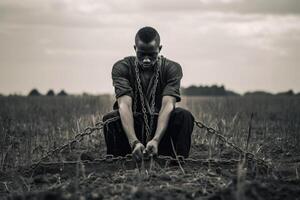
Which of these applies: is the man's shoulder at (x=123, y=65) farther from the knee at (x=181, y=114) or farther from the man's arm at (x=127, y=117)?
the knee at (x=181, y=114)

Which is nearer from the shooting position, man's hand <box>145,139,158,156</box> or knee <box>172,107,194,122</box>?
man's hand <box>145,139,158,156</box>

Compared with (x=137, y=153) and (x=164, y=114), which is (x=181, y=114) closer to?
(x=164, y=114)

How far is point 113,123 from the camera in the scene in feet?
20.1

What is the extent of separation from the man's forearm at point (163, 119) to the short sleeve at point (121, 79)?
0.41 metres

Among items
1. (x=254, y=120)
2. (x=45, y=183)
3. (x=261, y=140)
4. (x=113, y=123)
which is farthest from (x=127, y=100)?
(x=254, y=120)

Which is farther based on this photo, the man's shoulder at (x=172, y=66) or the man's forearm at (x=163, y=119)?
the man's shoulder at (x=172, y=66)

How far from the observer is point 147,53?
612 cm

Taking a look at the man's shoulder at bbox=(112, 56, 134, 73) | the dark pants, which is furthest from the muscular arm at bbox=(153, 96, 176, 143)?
the man's shoulder at bbox=(112, 56, 134, 73)

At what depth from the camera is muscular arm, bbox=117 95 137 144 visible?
580cm

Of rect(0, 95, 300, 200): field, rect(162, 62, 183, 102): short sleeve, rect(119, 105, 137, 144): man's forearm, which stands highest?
rect(162, 62, 183, 102): short sleeve

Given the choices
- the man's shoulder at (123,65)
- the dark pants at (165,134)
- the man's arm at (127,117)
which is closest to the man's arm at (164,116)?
the dark pants at (165,134)

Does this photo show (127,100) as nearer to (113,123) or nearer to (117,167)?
(113,123)

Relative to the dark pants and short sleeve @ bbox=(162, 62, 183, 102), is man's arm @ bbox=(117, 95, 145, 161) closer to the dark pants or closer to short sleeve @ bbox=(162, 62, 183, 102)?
the dark pants

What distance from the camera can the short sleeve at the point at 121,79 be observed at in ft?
19.9
